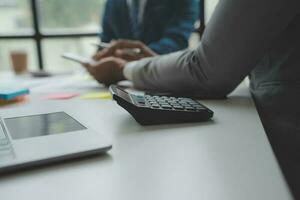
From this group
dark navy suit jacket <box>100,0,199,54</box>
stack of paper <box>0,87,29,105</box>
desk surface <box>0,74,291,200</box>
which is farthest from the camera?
dark navy suit jacket <box>100,0,199,54</box>

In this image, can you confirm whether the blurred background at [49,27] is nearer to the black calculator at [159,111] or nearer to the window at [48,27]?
the window at [48,27]

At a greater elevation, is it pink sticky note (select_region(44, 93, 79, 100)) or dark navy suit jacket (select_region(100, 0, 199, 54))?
dark navy suit jacket (select_region(100, 0, 199, 54))

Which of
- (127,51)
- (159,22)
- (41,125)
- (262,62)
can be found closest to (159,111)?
(41,125)

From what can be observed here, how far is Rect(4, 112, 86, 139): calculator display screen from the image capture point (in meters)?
0.47

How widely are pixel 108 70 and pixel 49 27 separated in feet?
3.22

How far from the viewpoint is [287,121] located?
61 cm

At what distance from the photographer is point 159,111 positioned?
0.55 metres

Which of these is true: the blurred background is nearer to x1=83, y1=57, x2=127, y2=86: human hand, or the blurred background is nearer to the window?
the window

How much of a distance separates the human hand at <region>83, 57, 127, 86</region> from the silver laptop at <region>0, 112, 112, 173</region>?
436 millimetres

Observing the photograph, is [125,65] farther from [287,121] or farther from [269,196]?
[269,196]

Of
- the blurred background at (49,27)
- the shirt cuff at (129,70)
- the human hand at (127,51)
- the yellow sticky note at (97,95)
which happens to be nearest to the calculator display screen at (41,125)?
the yellow sticky note at (97,95)

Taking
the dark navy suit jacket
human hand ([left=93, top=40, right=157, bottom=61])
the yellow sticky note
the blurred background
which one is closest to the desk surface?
the yellow sticky note

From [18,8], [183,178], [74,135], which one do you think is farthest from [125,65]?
[18,8]

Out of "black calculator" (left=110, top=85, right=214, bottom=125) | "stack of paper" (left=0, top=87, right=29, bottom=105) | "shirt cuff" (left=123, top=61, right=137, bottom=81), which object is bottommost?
"stack of paper" (left=0, top=87, right=29, bottom=105)
